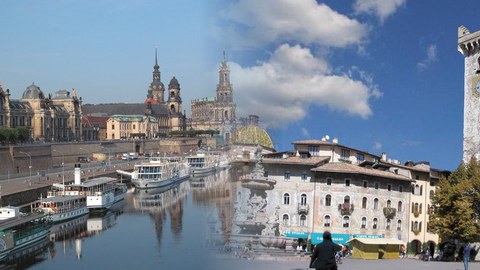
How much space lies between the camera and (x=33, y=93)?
7844cm

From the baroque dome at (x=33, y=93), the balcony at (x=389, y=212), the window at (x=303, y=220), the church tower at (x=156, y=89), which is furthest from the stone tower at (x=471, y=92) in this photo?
the church tower at (x=156, y=89)

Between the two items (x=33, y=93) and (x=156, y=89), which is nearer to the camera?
(x=33, y=93)

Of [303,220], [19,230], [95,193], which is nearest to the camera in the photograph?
[303,220]

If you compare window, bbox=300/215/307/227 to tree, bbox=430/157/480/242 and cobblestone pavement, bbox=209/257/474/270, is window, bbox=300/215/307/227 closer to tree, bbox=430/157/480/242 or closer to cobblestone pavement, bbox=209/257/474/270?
cobblestone pavement, bbox=209/257/474/270

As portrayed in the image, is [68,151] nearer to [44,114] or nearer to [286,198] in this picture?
[44,114]

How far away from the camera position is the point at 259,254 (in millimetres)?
14672

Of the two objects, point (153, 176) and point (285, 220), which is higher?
point (285, 220)

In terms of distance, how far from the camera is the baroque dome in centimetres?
7825

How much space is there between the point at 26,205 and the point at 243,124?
29.2m

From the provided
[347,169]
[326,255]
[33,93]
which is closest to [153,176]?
[33,93]

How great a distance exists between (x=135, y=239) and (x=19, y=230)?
5415 mm

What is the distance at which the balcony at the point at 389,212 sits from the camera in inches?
920

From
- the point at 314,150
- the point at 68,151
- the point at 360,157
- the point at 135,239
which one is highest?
the point at 314,150

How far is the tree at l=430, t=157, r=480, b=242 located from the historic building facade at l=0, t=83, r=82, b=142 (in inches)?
2265
